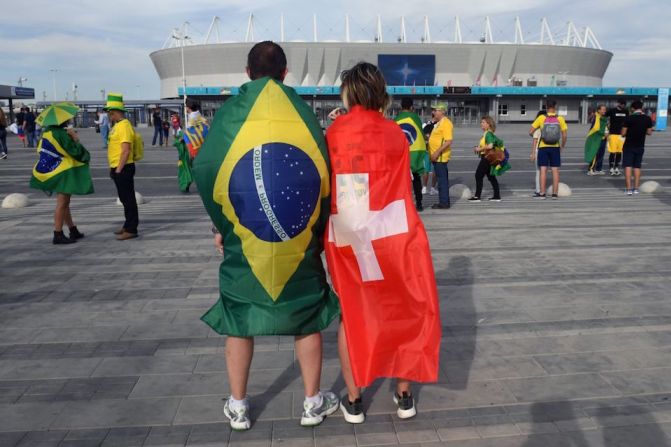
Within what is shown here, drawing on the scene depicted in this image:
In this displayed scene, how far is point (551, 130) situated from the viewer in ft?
34.3

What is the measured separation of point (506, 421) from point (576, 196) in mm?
9180

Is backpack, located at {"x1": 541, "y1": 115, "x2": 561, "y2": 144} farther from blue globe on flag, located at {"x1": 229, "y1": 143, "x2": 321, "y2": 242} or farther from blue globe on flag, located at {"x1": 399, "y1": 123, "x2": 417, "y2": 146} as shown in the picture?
blue globe on flag, located at {"x1": 229, "y1": 143, "x2": 321, "y2": 242}

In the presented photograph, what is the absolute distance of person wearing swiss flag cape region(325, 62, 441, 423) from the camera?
9.52 feet

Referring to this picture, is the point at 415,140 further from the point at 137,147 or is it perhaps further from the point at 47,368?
the point at 47,368

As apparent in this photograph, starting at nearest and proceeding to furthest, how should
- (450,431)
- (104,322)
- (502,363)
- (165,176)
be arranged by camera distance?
(450,431) < (502,363) < (104,322) < (165,176)

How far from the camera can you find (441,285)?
18.4 ft

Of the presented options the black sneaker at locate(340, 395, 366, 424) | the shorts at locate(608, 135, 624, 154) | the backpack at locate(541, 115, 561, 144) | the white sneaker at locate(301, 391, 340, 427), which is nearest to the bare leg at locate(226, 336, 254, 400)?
the white sneaker at locate(301, 391, 340, 427)

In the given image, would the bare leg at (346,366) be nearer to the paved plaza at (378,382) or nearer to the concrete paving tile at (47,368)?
the paved plaza at (378,382)

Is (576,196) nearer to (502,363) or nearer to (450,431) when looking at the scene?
(502,363)

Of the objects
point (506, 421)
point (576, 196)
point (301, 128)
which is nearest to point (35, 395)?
point (301, 128)

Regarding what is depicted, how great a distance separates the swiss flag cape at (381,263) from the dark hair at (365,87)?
5 centimetres

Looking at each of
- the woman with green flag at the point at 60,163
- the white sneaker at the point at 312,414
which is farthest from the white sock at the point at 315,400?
the woman with green flag at the point at 60,163

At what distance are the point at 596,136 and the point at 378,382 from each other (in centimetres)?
1344

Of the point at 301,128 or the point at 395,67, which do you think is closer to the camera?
the point at 301,128
